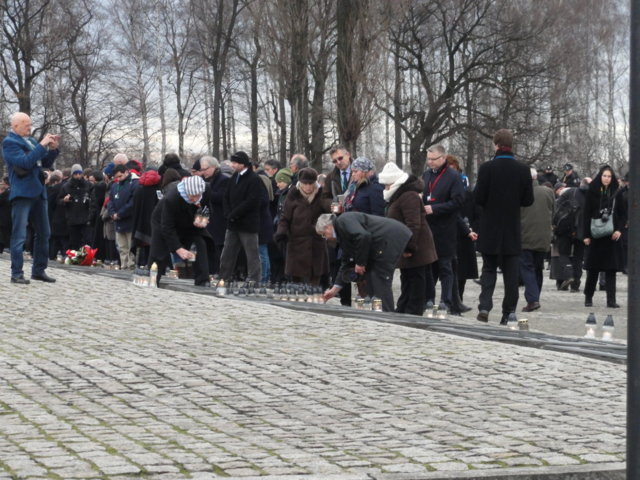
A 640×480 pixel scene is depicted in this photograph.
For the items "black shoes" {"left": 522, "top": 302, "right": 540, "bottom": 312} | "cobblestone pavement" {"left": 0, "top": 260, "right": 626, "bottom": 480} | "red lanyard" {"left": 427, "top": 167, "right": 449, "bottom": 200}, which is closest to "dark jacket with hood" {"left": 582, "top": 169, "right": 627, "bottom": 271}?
"black shoes" {"left": 522, "top": 302, "right": 540, "bottom": 312}

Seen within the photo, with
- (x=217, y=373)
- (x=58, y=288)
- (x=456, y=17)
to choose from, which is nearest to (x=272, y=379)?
(x=217, y=373)

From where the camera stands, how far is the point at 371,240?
13305 millimetres

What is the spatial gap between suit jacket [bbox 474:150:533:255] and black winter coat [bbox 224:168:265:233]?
11.3ft

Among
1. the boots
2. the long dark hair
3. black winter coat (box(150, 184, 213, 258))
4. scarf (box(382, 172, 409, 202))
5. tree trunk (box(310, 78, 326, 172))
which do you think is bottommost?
the boots

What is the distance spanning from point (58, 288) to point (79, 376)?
717cm

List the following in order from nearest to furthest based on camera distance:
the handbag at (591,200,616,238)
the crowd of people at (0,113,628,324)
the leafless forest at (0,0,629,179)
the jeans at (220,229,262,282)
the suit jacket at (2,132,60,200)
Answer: the crowd of people at (0,113,628,324), the suit jacket at (2,132,60,200), the jeans at (220,229,262,282), the handbag at (591,200,616,238), the leafless forest at (0,0,629,179)

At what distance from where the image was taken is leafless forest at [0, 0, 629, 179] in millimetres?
34312

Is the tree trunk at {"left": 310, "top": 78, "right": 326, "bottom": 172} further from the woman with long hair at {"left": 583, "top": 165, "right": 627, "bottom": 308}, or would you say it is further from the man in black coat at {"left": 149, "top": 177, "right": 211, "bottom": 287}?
the man in black coat at {"left": 149, "top": 177, "right": 211, "bottom": 287}

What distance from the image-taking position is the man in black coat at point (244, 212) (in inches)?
669

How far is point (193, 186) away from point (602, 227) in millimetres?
5563

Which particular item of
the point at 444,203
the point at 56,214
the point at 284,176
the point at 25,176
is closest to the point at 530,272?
the point at 444,203

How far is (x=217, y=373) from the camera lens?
8.73 metres

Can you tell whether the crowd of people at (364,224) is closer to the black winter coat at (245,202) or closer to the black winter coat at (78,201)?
the black winter coat at (245,202)

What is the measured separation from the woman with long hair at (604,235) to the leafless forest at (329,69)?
14.7 metres
